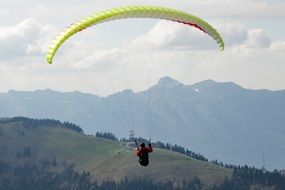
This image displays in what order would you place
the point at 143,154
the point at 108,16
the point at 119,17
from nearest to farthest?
the point at 108,16 → the point at 119,17 → the point at 143,154

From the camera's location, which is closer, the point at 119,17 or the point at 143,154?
the point at 119,17

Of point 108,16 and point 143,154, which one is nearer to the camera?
point 108,16

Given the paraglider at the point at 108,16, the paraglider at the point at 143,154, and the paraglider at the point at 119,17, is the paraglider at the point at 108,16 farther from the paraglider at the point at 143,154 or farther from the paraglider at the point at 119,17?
the paraglider at the point at 143,154

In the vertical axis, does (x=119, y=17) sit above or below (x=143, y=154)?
above

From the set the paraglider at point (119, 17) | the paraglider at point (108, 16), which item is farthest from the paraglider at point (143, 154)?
the paraglider at point (108, 16)

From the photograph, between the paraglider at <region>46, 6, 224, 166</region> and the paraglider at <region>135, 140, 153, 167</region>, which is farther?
the paraglider at <region>135, 140, 153, 167</region>

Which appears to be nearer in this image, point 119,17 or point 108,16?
point 108,16

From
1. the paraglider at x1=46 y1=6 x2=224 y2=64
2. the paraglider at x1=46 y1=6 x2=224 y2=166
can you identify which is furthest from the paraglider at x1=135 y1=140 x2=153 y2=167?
the paraglider at x1=46 y1=6 x2=224 y2=64

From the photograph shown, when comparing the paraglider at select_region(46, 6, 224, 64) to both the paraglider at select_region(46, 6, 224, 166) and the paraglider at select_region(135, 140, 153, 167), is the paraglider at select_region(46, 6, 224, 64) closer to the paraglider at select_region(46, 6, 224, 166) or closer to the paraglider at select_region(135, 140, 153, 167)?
the paraglider at select_region(46, 6, 224, 166)

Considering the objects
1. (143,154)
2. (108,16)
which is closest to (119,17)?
(108,16)

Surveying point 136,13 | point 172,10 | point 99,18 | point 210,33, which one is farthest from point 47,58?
point 210,33

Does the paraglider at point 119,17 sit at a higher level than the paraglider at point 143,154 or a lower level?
higher

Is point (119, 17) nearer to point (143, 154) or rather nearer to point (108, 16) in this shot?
point (108, 16)

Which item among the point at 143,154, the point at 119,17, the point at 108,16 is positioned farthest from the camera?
the point at 143,154
